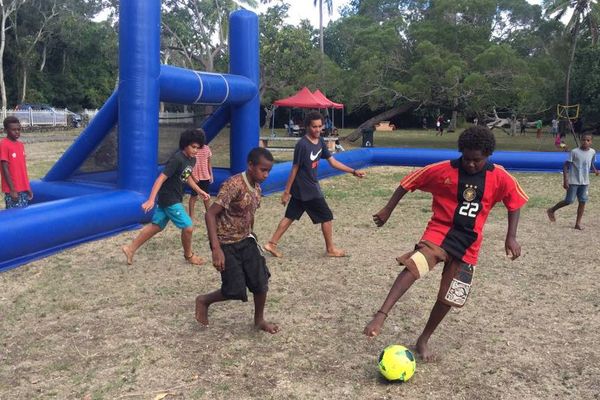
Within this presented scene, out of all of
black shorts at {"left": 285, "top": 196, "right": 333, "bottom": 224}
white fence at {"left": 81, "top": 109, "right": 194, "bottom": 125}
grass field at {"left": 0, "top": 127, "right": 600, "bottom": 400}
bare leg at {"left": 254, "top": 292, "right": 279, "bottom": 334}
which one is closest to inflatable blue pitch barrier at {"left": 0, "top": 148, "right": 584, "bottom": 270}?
grass field at {"left": 0, "top": 127, "right": 600, "bottom": 400}

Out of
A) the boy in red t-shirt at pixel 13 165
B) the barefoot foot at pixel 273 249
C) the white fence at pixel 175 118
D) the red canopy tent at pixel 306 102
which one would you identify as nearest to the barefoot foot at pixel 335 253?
the barefoot foot at pixel 273 249

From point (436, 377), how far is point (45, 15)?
4267 centimetres

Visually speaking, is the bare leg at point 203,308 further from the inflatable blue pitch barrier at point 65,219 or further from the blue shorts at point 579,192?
the blue shorts at point 579,192

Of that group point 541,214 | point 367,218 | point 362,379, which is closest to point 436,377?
point 362,379

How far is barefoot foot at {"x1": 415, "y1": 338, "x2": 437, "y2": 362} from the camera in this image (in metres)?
3.59

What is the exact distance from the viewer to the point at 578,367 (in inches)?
138

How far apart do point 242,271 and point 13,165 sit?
147 inches

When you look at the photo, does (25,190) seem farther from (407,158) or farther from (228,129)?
(407,158)

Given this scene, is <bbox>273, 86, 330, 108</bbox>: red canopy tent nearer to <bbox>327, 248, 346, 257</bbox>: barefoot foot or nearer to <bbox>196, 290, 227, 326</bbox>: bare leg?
<bbox>327, 248, 346, 257</bbox>: barefoot foot

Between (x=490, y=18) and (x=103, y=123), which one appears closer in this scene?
(x=103, y=123)

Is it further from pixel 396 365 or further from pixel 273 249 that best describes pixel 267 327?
pixel 273 249

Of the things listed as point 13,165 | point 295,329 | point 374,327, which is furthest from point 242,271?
point 13,165

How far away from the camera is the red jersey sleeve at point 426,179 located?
138 inches

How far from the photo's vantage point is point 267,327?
403cm
